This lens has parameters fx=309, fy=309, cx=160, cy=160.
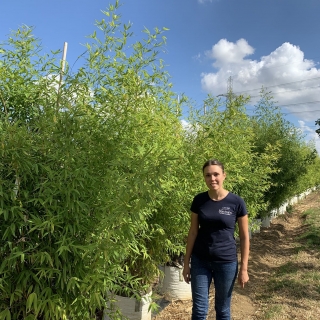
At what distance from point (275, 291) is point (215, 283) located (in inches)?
86.1

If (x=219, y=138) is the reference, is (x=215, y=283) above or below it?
below

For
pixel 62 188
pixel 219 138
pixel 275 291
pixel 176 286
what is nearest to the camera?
pixel 62 188

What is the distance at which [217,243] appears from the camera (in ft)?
6.59

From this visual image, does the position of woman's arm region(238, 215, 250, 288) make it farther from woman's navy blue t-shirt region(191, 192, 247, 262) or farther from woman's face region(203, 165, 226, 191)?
woman's face region(203, 165, 226, 191)

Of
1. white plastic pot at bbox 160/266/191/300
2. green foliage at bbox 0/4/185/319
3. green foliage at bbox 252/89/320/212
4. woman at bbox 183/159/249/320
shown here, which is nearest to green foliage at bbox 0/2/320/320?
green foliage at bbox 0/4/185/319

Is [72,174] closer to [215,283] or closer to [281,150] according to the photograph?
[215,283]

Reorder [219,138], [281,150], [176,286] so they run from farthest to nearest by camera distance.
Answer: [281,150], [176,286], [219,138]

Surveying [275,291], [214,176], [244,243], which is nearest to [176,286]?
[275,291]

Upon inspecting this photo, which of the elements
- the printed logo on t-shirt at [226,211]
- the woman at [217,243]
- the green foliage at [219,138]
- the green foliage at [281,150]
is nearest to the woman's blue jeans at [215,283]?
the woman at [217,243]

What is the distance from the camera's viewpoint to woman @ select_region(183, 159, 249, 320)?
2006 mm

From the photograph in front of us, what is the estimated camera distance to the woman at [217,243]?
6.58 feet

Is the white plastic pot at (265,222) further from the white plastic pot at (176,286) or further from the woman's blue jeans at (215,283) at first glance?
the woman's blue jeans at (215,283)

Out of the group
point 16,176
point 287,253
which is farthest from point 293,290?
point 16,176

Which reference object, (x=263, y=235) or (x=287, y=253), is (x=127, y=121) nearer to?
(x=287, y=253)
